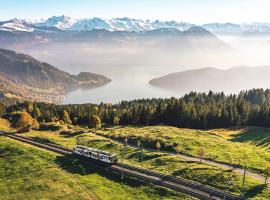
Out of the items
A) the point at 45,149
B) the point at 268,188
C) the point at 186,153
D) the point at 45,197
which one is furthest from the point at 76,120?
the point at 268,188

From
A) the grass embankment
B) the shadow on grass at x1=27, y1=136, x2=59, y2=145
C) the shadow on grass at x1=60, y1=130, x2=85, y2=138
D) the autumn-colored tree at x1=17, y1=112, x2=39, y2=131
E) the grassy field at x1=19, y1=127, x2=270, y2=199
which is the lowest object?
the grass embankment

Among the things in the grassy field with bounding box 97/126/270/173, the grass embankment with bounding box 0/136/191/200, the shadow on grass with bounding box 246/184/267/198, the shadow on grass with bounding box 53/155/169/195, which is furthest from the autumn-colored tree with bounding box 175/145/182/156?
the shadow on grass with bounding box 246/184/267/198

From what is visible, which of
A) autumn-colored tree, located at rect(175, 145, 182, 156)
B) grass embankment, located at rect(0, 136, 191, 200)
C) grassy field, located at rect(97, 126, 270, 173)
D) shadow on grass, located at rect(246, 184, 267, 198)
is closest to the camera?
shadow on grass, located at rect(246, 184, 267, 198)

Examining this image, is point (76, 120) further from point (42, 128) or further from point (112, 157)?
point (112, 157)

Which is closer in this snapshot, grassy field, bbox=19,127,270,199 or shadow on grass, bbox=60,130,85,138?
grassy field, bbox=19,127,270,199

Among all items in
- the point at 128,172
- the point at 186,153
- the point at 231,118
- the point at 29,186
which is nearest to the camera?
the point at 29,186

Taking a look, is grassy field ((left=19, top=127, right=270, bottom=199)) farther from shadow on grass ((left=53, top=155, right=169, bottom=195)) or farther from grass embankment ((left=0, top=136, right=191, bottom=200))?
grass embankment ((left=0, top=136, right=191, bottom=200))
